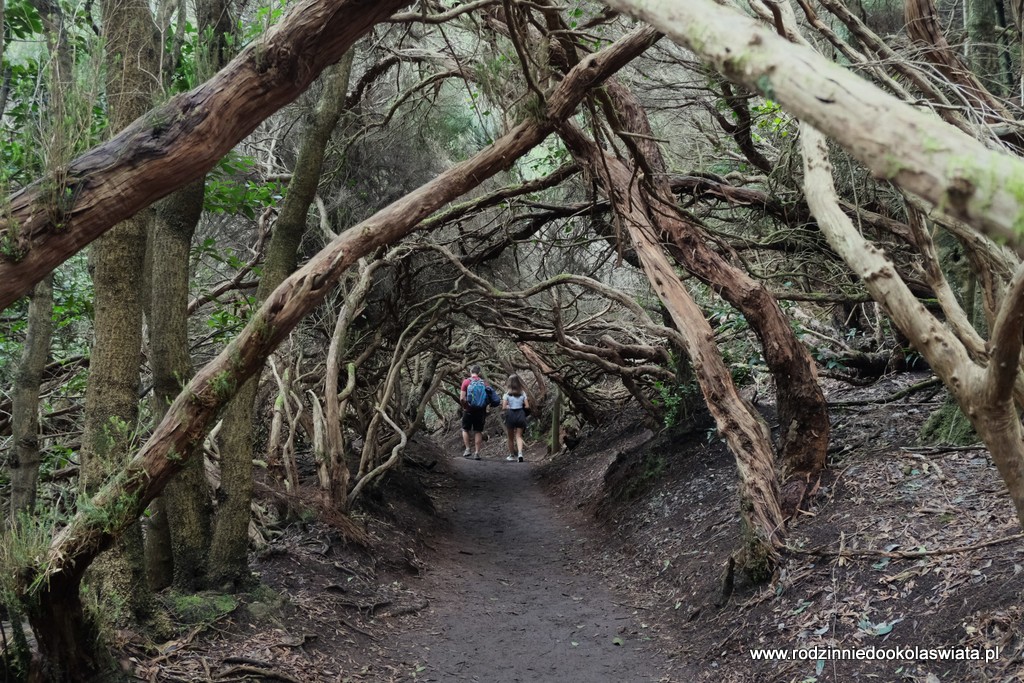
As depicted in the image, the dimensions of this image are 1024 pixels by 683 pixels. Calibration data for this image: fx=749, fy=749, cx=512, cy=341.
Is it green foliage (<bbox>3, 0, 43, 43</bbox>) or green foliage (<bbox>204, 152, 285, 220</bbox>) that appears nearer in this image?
green foliage (<bbox>3, 0, 43, 43</bbox>)

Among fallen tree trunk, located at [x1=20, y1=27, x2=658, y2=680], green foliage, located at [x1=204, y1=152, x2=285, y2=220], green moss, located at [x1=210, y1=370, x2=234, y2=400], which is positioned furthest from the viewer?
green foliage, located at [x1=204, y1=152, x2=285, y2=220]

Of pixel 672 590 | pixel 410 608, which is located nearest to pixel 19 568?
pixel 410 608

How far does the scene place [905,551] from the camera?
15.9 ft

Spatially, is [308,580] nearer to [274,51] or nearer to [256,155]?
[274,51]

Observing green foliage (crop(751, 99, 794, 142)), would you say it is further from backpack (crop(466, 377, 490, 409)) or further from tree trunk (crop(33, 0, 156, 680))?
backpack (crop(466, 377, 490, 409))

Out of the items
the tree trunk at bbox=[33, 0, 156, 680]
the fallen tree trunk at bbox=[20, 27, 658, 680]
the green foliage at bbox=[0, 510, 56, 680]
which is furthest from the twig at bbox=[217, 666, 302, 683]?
the green foliage at bbox=[0, 510, 56, 680]

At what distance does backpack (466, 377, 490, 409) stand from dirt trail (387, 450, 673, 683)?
17.3ft

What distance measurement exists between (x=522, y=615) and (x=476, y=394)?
976 cm

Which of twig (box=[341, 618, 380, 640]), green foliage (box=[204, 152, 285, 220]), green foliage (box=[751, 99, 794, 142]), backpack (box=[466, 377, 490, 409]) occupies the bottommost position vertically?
twig (box=[341, 618, 380, 640])

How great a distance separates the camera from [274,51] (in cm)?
316

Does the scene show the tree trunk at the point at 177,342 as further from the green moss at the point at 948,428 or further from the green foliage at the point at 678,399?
the green foliage at the point at 678,399

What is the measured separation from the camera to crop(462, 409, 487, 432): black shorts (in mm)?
17641

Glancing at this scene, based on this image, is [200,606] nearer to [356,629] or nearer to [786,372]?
[356,629]

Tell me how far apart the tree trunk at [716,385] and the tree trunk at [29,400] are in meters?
4.46
